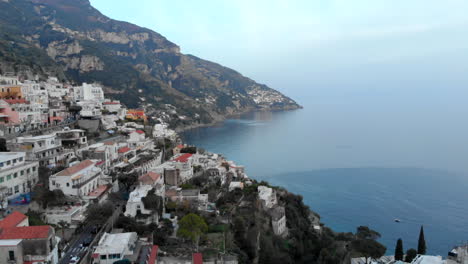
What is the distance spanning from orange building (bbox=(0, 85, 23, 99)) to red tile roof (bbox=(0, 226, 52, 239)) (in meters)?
20.8

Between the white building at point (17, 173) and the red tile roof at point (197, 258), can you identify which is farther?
the white building at point (17, 173)

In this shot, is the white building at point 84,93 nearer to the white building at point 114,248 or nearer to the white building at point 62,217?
the white building at point 62,217

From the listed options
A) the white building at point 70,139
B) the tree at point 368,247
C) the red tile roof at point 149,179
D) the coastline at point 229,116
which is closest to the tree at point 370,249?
the tree at point 368,247

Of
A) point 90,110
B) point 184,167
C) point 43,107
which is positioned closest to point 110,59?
point 90,110

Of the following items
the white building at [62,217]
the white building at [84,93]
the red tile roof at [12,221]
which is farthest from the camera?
the white building at [84,93]

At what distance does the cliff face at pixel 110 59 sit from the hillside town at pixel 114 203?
2150cm

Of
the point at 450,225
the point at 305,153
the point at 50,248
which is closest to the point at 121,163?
the point at 50,248

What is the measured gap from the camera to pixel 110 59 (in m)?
80.7

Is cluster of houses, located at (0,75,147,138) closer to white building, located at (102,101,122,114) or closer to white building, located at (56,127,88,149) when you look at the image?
white building, located at (102,101,122,114)

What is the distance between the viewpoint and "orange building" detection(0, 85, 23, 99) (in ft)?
89.5

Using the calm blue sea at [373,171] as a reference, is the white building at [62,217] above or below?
above

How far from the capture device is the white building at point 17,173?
15078 mm

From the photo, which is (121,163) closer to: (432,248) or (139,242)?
(139,242)

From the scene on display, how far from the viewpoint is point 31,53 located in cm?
5053
